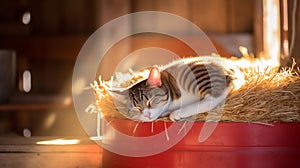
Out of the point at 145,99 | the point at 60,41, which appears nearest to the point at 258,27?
the point at 60,41

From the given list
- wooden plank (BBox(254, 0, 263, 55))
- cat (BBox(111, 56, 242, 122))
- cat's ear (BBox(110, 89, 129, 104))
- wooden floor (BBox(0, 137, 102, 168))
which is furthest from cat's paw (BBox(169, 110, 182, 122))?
wooden plank (BBox(254, 0, 263, 55))

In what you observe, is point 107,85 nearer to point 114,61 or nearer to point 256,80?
point 256,80

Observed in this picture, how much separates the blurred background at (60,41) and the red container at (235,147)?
84 centimetres

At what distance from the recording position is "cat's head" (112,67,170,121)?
1.88 m

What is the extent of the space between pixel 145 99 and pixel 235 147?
13.5 inches

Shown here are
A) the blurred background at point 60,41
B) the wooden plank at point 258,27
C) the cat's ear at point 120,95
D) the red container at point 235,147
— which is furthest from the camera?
the blurred background at point 60,41

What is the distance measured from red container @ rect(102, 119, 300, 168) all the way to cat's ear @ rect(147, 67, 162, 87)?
171mm

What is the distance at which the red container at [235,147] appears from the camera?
1731 millimetres

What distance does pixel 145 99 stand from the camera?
195 centimetres

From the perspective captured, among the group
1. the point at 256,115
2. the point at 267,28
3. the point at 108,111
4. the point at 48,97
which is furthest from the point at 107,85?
the point at 48,97

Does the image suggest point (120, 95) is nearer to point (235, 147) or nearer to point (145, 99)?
point (145, 99)

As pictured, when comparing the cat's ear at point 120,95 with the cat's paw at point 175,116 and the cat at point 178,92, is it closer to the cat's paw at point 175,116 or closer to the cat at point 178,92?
the cat at point 178,92

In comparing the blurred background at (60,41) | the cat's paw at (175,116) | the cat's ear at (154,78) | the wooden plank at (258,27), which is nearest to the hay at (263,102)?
the cat's paw at (175,116)

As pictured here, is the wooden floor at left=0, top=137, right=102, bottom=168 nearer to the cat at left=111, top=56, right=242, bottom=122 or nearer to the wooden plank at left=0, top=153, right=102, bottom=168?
the wooden plank at left=0, top=153, right=102, bottom=168
